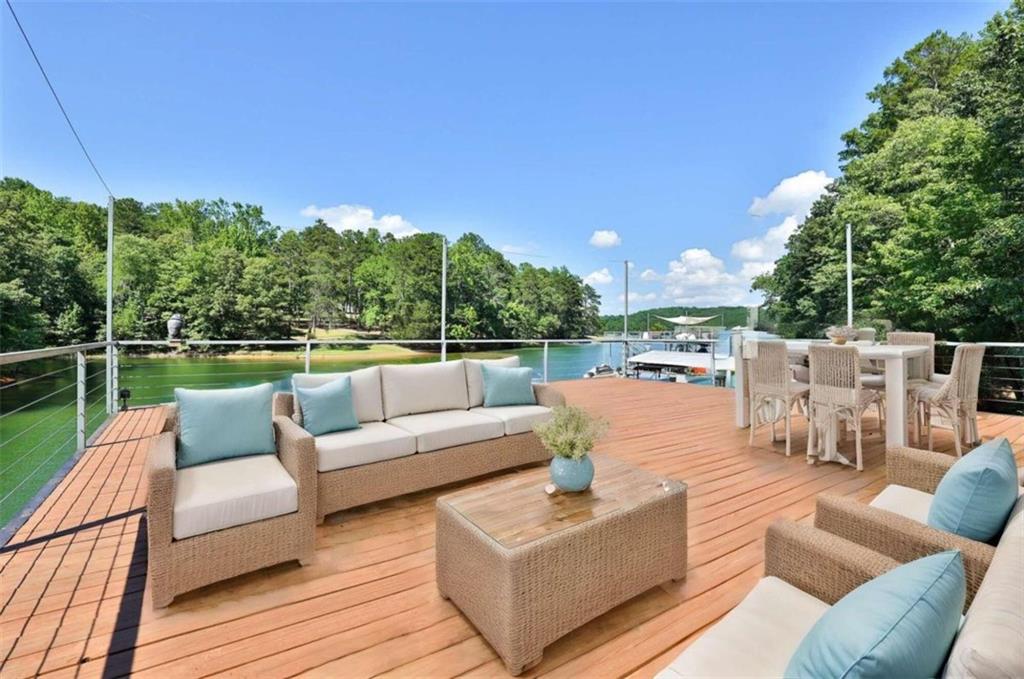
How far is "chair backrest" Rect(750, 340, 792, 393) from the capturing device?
372 cm

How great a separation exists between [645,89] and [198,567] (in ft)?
36.4

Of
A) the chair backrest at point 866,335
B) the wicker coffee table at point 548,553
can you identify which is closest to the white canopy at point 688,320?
the chair backrest at point 866,335

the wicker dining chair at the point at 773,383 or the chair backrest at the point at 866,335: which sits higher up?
the chair backrest at the point at 866,335

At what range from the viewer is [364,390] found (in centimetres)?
306

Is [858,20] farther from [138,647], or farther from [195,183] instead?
[195,183]

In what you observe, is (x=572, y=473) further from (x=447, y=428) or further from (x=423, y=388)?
(x=423, y=388)

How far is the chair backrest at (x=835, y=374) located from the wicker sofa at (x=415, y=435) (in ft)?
6.80

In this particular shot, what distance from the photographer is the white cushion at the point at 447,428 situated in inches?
111

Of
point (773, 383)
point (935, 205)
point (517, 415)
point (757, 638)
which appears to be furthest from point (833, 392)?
point (935, 205)

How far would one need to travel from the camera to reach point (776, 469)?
332cm

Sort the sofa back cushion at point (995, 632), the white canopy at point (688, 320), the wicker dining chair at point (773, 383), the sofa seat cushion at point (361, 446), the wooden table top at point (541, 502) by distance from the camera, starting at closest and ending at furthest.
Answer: the sofa back cushion at point (995, 632) → the wooden table top at point (541, 502) → the sofa seat cushion at point (361, 446) → the wicker dining chair at point (773, 383) → the white canopy at point (688, 320)

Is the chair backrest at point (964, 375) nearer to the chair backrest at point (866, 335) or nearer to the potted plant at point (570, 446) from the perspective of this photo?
the chair backrest at point (866, 335)

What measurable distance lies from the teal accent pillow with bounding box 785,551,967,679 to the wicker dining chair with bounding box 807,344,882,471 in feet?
9.92

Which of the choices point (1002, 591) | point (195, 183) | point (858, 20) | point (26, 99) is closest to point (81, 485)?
point (1002, 591)
